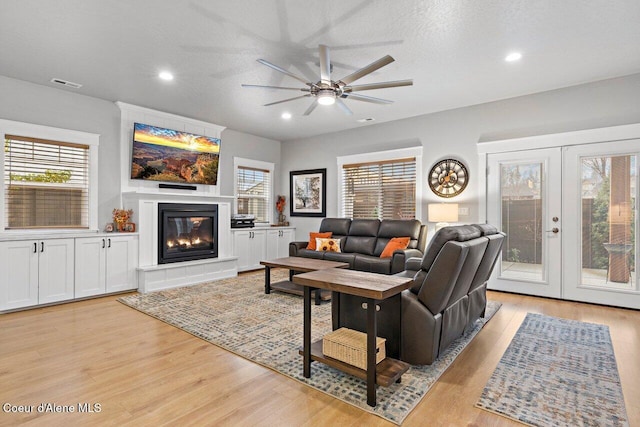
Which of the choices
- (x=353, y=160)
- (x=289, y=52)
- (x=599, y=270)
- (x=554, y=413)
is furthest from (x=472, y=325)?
(x=353, y=160)

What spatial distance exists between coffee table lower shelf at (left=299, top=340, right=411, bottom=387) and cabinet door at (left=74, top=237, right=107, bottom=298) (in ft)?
12.2

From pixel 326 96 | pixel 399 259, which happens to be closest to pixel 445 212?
pixel 399 259

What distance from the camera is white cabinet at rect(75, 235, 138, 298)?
4445mm

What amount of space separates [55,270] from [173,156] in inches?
91.3

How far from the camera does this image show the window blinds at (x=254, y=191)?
7051 mm

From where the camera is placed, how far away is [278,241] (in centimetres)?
729

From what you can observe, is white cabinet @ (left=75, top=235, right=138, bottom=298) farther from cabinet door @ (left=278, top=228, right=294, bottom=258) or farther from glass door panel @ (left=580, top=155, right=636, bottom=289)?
glass door panel @ (left=580, top=155, right=636, bottom=289)

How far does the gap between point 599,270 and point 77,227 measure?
7.06 meters

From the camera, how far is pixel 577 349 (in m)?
2.87

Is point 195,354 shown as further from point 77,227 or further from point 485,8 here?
point 485,8

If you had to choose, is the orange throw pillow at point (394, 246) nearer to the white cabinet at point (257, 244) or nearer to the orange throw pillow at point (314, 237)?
the orange throw pillow at point (314, 237)

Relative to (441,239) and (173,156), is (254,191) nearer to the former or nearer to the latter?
(173,156)

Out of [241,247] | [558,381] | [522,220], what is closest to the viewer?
[558,381]

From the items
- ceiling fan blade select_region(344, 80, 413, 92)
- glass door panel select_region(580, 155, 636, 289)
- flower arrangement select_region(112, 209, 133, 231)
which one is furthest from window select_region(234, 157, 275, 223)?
glass door panel select_region(580, 155, 636, 289)
